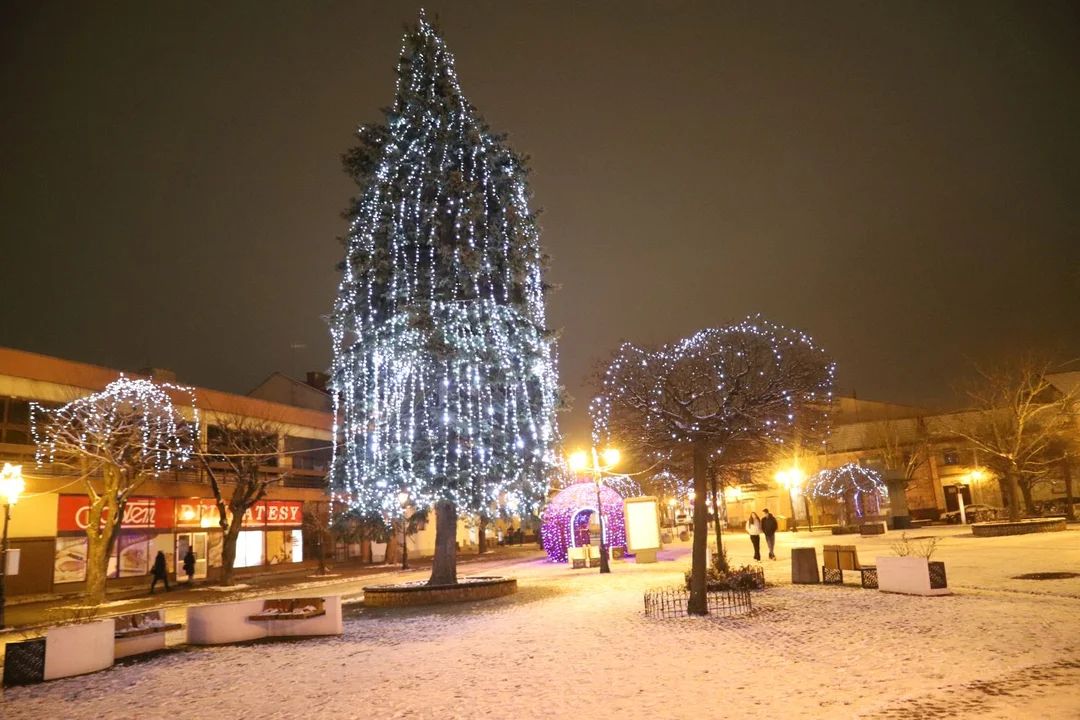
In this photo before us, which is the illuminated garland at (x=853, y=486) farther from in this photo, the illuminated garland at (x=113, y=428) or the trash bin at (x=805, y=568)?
the illuminated garland at (x=113, y=428)

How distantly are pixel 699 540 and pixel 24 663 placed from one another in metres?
10.5

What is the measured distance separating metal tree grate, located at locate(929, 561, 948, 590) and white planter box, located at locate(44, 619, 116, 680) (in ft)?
46.1

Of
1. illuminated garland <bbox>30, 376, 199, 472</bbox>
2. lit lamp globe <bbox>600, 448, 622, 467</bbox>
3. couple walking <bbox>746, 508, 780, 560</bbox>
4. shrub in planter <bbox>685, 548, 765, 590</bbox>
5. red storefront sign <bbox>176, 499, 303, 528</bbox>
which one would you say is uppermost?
illuminated garland <bbox>30, 376, 199, 472</bbox>

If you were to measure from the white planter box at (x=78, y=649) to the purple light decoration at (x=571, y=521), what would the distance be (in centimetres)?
2266

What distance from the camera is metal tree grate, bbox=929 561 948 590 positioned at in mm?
13945

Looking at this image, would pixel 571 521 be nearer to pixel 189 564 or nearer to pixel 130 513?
pixel 189 564

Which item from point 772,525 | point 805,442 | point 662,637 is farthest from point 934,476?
point 662,637

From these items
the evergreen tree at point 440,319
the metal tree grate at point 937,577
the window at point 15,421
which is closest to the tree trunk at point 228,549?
the window at point 15,421

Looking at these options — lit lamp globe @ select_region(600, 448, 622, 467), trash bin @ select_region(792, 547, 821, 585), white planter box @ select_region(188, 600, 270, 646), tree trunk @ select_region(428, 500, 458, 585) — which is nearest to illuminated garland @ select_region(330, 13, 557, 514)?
tree trunk @ select_region(428, 500, 458, 585)

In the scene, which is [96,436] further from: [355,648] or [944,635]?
[944,635]

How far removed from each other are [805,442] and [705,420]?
289 inches

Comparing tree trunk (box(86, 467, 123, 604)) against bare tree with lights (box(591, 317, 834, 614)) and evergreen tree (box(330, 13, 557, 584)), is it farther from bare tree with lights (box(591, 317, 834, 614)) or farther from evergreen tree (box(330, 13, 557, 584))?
bare tree with lights (box(591, 317, 834, 614))

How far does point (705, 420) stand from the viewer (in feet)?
45.9

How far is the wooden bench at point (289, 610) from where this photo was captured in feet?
44.1
